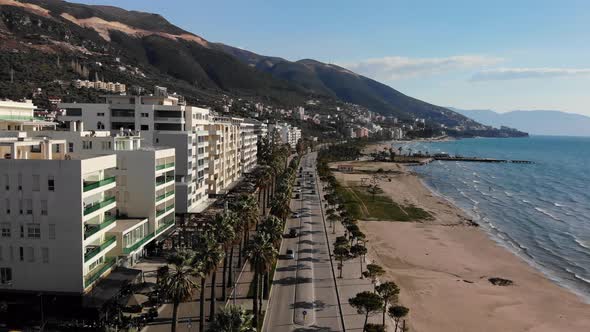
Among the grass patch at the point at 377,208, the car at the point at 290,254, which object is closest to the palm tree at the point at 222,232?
the car at the point at 290,254

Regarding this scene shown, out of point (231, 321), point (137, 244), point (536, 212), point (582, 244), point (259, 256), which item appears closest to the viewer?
point (231, 321)

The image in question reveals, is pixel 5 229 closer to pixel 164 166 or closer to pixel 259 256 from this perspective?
pixel 259 256

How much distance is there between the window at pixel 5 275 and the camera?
38469 millimetres

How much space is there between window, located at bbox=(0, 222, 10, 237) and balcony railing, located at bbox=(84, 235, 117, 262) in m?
6.24

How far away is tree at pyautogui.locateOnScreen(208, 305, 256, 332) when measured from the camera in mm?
24281

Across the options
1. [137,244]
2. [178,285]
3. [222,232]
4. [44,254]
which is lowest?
[137,244]

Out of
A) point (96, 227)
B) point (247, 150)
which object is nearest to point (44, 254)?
point (96, 227)

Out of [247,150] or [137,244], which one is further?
[247,150]

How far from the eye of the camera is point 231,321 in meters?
24.3

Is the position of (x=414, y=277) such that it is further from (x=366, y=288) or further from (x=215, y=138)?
(x=215, y=138)

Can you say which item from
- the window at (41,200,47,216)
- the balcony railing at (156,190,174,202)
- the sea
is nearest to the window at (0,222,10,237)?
the window at (41,200,47,216)

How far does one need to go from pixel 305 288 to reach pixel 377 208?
59.5m

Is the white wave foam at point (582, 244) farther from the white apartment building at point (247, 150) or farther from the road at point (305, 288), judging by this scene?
the white apartment building at point (247, 150)

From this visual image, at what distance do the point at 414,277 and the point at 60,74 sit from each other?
182531 mm
